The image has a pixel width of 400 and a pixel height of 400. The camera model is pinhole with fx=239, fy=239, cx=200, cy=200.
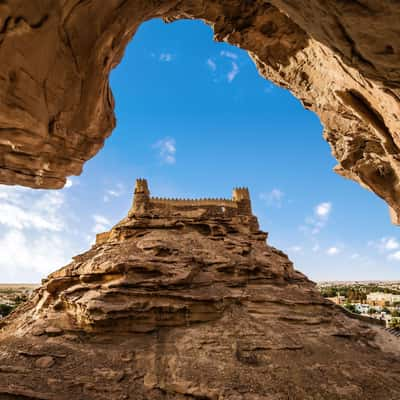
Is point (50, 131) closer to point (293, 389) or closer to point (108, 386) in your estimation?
point (108, 386)

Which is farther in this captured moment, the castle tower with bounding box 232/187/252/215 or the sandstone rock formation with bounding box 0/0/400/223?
the castle tower with bounding box 232/187/252/215

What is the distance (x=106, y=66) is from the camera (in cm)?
566

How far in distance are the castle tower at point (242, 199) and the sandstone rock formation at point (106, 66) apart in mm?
25899

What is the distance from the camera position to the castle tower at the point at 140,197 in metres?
31.8

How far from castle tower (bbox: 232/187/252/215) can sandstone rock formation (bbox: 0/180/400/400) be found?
6886 millimetres

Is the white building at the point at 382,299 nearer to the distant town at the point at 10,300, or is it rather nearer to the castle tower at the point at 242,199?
the castle tower at the point at 242,199

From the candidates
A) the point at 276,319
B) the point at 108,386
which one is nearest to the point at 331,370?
the point at 276,319

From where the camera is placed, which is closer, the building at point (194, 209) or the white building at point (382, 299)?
the building at point (194, 209)

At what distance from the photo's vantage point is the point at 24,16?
140 inches

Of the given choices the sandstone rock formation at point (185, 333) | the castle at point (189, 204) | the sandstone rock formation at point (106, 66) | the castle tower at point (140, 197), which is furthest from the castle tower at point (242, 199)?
the sandstone rock formation at point (106, 66)

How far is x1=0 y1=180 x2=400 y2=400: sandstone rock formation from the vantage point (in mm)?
15242

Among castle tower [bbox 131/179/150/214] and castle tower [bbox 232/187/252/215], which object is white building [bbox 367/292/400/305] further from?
castle tower [bbox 131/179/150/214]

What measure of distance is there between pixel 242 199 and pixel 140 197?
14.9 meters

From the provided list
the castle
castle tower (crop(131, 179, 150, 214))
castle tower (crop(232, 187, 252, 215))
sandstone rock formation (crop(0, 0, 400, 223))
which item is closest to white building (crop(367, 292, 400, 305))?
castle tower (crop(232, 187, 252, 215))
